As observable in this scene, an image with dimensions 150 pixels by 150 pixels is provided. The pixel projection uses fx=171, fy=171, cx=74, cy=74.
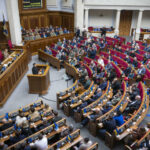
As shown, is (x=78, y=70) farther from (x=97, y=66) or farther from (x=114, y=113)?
(x=114, y=113)

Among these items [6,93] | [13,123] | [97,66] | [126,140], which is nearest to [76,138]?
[126,140]

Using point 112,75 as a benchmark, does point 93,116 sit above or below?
below

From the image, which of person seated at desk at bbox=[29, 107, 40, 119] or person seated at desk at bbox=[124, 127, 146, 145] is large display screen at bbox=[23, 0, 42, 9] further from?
person seated at desk at bbox=[124, 127, 146, 145]

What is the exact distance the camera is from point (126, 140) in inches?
212

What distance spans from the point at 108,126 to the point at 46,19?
54.4 ft

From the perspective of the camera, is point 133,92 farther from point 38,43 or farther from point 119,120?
point 38,43

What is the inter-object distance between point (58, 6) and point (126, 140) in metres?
17.3

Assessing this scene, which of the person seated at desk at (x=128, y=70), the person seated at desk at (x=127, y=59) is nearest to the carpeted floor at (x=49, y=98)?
the person seated at desk at (x=128, y=70)

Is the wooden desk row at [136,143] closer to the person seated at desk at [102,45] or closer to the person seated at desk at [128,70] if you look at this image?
the person seated at desk at [128,70]

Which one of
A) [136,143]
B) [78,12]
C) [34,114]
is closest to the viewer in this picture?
[136,143]

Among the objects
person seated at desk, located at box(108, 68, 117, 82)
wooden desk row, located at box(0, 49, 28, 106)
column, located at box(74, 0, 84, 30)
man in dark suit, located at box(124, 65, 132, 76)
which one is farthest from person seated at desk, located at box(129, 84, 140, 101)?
column, located at box(74, 0, 84, 30)

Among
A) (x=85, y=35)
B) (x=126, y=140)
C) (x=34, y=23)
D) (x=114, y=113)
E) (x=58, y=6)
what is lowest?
A: (x=126, y=140)

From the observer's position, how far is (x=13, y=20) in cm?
1241

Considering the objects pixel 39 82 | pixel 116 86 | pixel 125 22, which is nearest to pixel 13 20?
pixel 39 82
